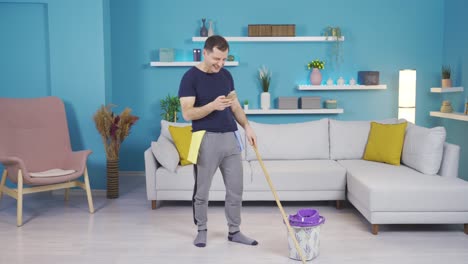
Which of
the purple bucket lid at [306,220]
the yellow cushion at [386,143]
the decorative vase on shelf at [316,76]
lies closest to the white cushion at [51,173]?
the purple bucket lid at [306,220]

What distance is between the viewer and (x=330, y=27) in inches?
256

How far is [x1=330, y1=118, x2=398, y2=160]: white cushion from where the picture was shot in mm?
5547

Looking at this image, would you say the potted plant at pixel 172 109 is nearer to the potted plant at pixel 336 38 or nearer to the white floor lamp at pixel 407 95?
the potted plant at pixel 336 38

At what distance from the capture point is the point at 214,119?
12.3 feet

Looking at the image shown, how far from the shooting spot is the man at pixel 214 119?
3.61m

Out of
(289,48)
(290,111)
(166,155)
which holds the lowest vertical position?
(166,155)

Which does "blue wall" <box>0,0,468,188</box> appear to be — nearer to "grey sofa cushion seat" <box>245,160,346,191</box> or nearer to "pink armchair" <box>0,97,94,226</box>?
"pink armchair" <box>0,97,94,226</box>

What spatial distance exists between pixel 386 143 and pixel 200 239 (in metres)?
2.19

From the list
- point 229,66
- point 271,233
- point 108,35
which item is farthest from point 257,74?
point 271,233

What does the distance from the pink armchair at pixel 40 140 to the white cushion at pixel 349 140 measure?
2.41m

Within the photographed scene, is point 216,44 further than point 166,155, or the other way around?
point 166,155

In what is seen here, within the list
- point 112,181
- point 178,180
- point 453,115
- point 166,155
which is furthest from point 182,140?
point 453,115

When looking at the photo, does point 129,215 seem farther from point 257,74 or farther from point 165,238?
point 257,74

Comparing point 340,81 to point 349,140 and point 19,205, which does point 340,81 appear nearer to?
point 349,140
